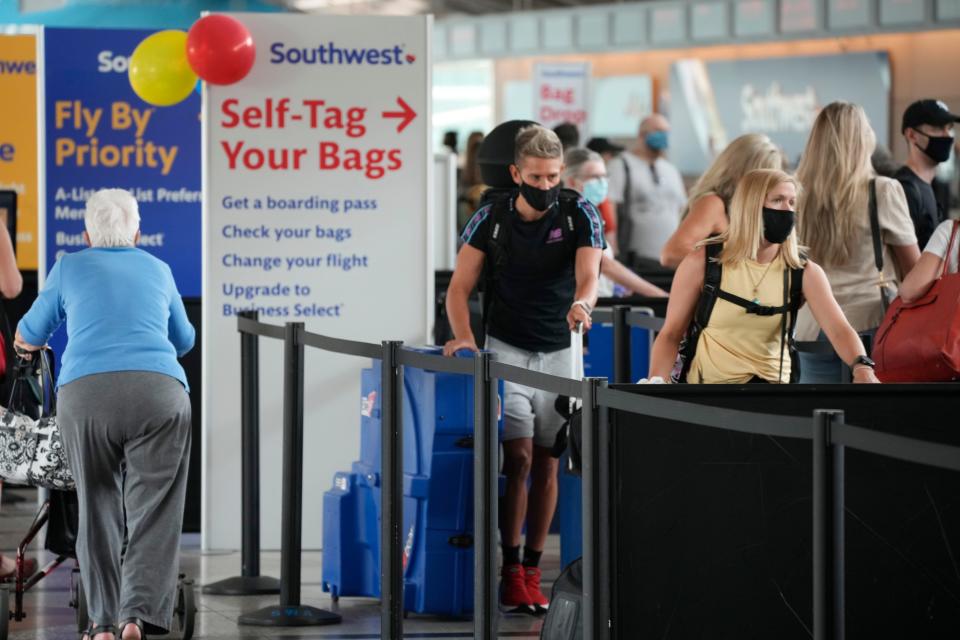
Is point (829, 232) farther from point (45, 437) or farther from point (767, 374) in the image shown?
point (45, 437)

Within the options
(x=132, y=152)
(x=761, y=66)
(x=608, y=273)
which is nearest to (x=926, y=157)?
(x=608, y=273)

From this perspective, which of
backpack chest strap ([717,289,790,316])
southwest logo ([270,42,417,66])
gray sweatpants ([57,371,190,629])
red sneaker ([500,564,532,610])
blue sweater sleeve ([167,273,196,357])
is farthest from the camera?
southwest logo ([270,42,417,66])

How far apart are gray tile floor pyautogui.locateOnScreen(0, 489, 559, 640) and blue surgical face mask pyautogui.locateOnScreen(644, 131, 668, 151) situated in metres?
4.81

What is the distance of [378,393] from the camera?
6.15 metres

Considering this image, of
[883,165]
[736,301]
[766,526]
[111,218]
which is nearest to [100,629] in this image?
[111,218]

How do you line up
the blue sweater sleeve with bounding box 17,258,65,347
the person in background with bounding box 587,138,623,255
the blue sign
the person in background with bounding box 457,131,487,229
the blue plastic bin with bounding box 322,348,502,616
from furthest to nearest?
the person in background with bounding box 457,131,487,229 < the person in background with bounding box 587,138,623,255 < the blue sign < the blue plastic bin with bounding box 322,348,502,616 < the blue sweater sleeve with bounding box 17,258,65,347

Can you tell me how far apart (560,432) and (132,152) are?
428 centimetres

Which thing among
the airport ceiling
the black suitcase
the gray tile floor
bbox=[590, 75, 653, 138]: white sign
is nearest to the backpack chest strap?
the black suitcase

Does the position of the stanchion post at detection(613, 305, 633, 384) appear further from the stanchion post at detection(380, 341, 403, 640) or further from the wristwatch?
the stanchion post at detection(380, 341, 403, 640)

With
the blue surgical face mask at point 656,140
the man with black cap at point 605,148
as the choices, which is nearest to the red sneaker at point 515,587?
the man with black cap at point 605,148

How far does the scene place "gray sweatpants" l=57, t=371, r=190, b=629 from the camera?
5.02 m

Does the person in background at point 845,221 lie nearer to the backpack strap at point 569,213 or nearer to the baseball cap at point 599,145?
the backpack strap at point 569,213

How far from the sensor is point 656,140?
38.8 ft

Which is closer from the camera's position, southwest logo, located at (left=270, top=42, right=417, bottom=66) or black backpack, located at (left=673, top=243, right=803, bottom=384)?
black backpack, located at (left=673, top=243, right=803, bottom=384)
